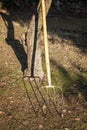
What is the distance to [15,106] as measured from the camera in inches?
291

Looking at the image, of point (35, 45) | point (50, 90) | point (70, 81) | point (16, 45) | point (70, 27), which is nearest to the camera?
point (50, 90)

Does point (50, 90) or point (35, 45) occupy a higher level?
point (35, 45)

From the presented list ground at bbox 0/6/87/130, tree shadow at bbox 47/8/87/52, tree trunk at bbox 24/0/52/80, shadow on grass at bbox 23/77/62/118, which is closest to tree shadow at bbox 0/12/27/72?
ground at bbox 0/6/87/130

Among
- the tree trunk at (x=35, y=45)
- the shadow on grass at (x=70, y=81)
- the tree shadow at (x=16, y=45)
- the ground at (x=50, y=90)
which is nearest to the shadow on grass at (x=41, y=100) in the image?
the ground at (x=50, y=90)

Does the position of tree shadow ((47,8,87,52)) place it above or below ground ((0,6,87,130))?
below

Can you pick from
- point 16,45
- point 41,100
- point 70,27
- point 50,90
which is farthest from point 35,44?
point 70,27

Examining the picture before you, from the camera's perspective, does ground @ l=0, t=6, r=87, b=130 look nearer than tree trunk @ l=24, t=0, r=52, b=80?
Yes

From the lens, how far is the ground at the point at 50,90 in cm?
679

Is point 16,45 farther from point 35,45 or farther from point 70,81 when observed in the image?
point 70,81

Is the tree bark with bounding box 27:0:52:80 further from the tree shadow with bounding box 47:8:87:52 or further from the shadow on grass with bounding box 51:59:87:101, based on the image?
the tree shadow with bounding box 47:8:87:52

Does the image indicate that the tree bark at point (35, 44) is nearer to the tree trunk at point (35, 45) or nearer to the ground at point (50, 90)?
the tree trunk at point (35, 45)

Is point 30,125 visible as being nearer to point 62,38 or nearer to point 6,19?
point 62,38

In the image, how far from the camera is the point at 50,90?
8062 millimetres

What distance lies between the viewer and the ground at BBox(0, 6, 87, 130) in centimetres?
679
